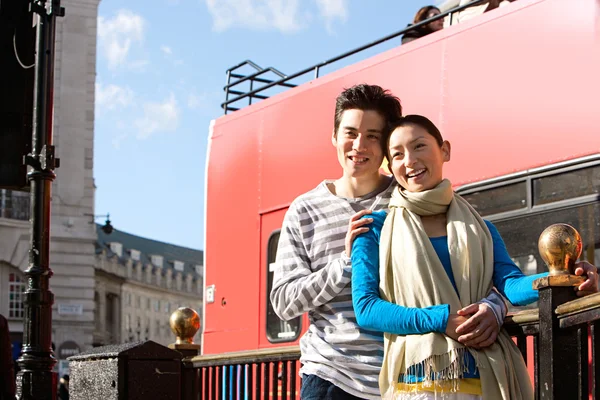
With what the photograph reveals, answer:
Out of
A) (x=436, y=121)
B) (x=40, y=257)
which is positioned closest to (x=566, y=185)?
(x=436, y=121)

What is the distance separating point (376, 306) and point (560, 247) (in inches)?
25.7

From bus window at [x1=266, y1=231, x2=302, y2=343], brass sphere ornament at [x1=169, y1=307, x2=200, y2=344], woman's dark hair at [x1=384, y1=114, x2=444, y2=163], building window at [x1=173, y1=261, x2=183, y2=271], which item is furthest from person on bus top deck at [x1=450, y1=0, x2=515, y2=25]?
building window at [x1=173, y1=261, x2=183, y2=271]

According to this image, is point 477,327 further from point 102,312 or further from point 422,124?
point 102,312

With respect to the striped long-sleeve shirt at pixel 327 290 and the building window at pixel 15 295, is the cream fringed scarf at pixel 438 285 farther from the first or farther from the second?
the building window at pixel 15 295

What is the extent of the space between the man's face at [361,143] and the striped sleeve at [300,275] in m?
0.27

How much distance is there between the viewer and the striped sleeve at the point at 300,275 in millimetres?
3949

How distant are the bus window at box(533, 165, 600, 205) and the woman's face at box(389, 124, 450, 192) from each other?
276 cm

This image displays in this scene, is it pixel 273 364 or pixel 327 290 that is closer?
pixel 327 290

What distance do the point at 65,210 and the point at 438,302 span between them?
A: 144ft

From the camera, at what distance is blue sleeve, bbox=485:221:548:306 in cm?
366

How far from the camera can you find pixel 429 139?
3840mm

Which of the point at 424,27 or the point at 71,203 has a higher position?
the point at 71,203

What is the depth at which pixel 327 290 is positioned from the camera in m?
3.97

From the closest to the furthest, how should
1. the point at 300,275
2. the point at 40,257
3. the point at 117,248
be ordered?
the point at 300,275 < the point at 40,257 < the point at 117,248
